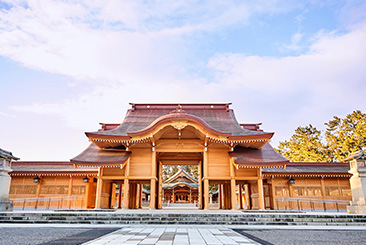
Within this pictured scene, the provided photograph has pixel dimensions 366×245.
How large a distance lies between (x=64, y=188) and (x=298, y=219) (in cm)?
1619

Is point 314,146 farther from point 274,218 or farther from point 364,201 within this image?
point 274,218

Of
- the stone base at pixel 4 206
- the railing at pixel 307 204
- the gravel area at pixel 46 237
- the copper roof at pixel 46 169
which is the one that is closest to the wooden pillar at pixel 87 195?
the copper roof at pixel 46 169

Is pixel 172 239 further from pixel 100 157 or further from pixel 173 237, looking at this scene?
pixel 100 157

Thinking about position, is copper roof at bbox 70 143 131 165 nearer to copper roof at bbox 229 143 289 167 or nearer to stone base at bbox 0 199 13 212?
stone base at bbox 0 199 13 212

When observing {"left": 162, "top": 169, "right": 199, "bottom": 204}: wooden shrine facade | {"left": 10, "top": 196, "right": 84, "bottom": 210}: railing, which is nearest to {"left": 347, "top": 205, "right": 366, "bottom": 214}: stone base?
{"left": 10, "top": 196, "right": 84, "bottom": 210}: railing

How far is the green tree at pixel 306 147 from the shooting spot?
26.4m

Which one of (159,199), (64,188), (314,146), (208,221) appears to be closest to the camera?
(208,221)

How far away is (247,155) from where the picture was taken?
51.6ft

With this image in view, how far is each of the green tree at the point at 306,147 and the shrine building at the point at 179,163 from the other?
258 inches

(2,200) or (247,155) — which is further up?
(247,155)

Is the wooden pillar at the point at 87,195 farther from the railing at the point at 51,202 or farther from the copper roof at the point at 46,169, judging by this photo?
the copper roof at the point at 46,169

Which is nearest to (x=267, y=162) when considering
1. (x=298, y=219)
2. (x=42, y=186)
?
(x=298, y=219)

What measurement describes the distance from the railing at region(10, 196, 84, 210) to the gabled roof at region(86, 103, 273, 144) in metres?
5.95

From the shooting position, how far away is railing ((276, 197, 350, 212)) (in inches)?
710
